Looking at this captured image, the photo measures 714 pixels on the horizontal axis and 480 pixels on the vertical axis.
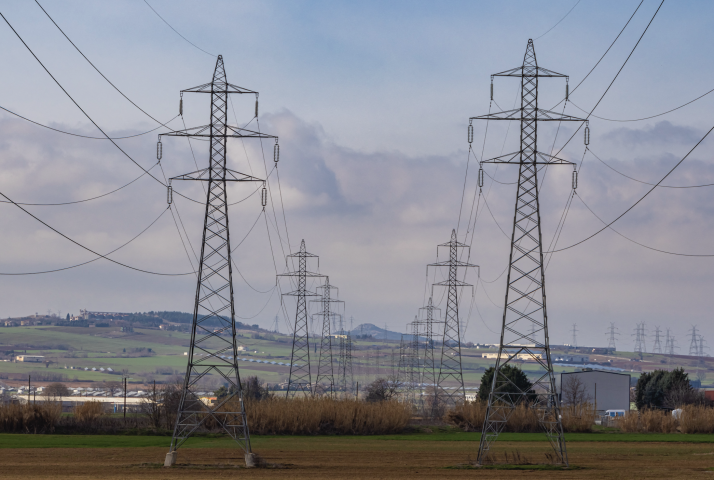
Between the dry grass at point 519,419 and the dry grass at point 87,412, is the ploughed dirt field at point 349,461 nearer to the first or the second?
the dry grass at point 519,419

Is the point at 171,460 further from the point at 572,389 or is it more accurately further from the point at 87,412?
the point at 572,389

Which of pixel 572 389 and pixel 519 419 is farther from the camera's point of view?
pixel 572 389

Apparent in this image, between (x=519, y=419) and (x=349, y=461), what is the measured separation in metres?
30.0

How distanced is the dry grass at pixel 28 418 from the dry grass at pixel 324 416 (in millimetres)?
13233

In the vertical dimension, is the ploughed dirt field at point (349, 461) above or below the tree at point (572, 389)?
above

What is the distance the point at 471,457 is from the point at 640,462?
25.7 feet

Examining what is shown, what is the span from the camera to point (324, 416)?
59375mm

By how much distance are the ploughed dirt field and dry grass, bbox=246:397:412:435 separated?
7.23 m

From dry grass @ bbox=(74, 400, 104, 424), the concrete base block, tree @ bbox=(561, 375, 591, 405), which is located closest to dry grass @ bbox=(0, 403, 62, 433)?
dry grass @ bbox=(74, 400, 104, 424)

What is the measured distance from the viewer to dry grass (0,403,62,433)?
5412 centimetres

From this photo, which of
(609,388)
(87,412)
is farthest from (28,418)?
(609,388)

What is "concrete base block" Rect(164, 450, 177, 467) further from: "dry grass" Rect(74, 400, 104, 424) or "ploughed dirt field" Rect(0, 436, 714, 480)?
"dry grass" Rect(74, 400, 104, 424)

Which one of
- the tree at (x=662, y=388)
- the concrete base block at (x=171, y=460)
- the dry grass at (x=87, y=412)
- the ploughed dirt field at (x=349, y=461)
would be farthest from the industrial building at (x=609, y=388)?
the concrete base block at (x=171, y=460)

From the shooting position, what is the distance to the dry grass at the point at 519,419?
209ft
